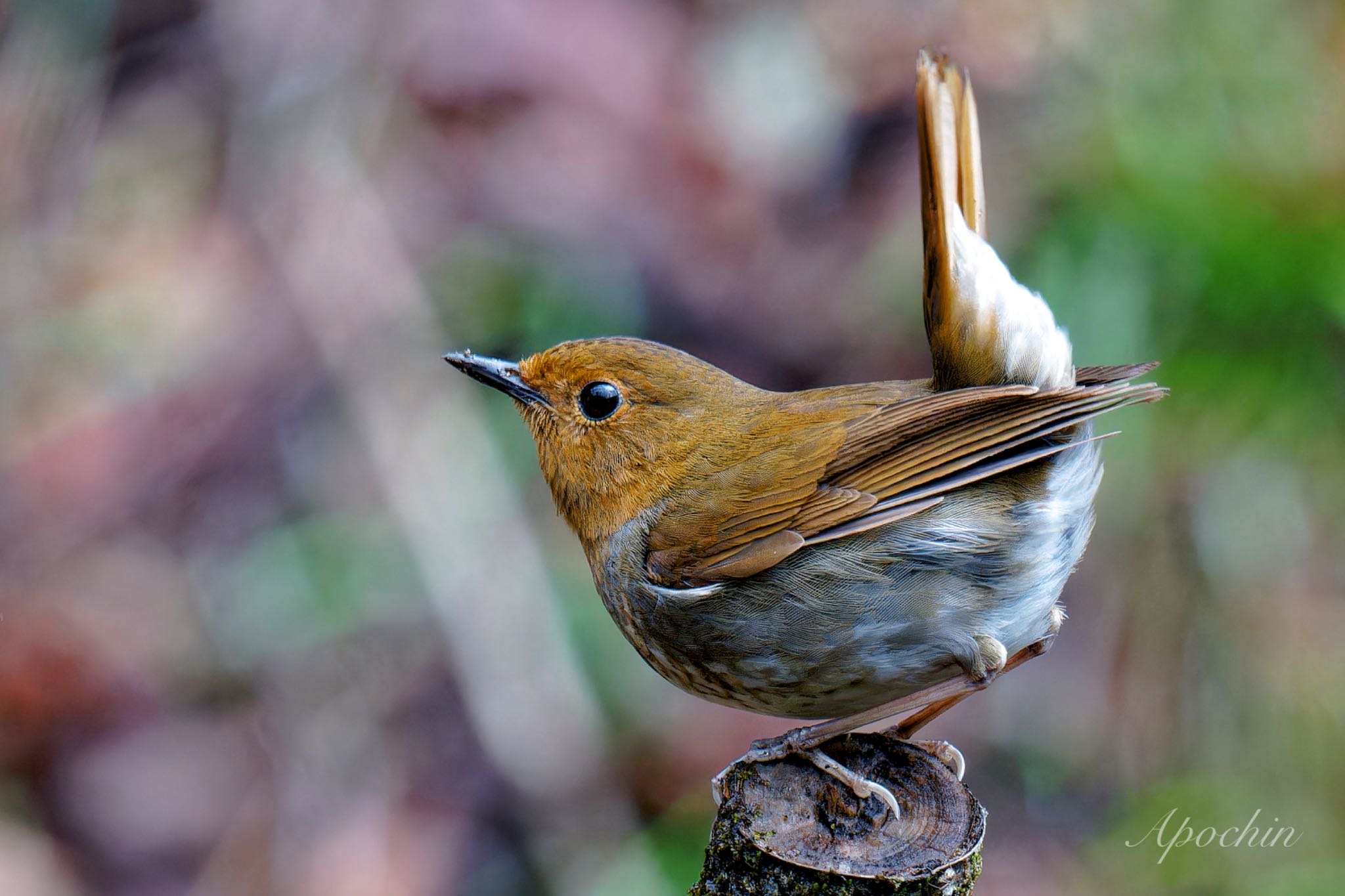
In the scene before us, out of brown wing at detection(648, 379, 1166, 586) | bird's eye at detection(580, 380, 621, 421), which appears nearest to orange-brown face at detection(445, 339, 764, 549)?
bird's eye at detection(580, 380, 621, 421)

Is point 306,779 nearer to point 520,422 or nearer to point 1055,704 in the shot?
point 520,422

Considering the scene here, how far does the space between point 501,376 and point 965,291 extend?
1.11 m

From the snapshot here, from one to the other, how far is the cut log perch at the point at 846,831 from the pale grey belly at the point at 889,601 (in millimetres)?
166

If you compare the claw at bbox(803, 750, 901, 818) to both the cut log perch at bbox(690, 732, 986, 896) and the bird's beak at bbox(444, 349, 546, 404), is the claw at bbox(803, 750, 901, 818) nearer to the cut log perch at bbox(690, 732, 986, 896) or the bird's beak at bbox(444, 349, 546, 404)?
the cut log perch at bbox(690, 732, 986, 896)

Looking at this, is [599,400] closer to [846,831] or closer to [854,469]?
[854,469]

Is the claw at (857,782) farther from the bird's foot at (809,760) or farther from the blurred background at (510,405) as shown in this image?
the blurred background at (510,405)

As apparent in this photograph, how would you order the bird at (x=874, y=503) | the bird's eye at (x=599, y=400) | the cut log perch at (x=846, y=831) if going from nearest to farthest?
the cut log perch at (x=846, y=831) < the bird at (x=874, y=503) < the bird's eye at (x=599, y=400)

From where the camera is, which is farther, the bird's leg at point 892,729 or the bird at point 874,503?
the bird at point 874,503

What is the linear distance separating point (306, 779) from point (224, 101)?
9.00 ft

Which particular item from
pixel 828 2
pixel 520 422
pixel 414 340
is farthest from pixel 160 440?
pixel 828 2

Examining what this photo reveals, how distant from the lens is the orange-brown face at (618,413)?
9.73 feet

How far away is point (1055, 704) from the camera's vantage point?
4.52 metres

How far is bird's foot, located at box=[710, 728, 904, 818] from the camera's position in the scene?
2.51 m
